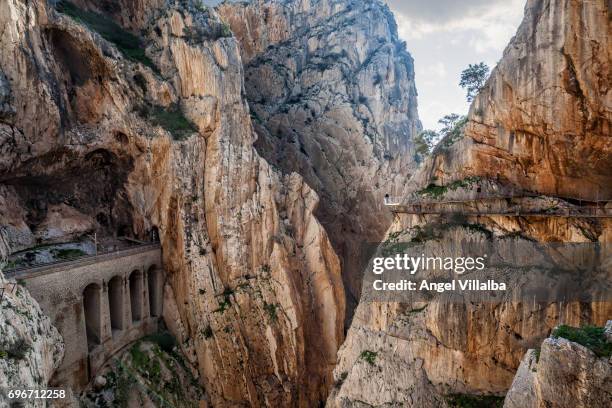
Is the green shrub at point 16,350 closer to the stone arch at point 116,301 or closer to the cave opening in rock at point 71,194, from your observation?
the stone arch at point 116,301

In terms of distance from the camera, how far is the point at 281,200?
40719 millimetres

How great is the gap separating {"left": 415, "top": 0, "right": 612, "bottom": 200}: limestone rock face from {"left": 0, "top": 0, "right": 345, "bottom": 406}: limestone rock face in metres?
19.4

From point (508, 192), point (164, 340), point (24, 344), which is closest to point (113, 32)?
point (164, 340)

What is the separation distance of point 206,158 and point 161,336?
15640 mm

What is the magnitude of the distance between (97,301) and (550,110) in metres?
31.1

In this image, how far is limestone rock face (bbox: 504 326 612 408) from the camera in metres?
11.1

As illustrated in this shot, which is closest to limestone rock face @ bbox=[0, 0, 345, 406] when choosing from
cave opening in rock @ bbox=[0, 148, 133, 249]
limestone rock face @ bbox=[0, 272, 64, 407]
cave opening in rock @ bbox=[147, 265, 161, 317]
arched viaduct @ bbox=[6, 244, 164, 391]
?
cave opening in rock @ bbox=[0, 148, 133, 249]

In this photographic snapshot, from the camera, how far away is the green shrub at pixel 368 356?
24.0 metres

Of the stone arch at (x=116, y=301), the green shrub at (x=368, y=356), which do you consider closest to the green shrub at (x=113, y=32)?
the stone arch at (x=116, y=301)

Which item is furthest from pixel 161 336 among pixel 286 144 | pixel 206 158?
pixel 286 144

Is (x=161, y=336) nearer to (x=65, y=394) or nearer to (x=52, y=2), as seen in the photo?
(x=65, y=394)

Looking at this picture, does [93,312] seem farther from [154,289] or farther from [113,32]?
[113,32]

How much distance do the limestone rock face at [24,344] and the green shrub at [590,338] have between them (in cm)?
1920

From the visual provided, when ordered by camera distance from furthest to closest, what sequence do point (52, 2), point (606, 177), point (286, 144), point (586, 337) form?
1. point (286, 144)
2. point (52, 2)
3. point (606, 177)
4. point (586, 337)
